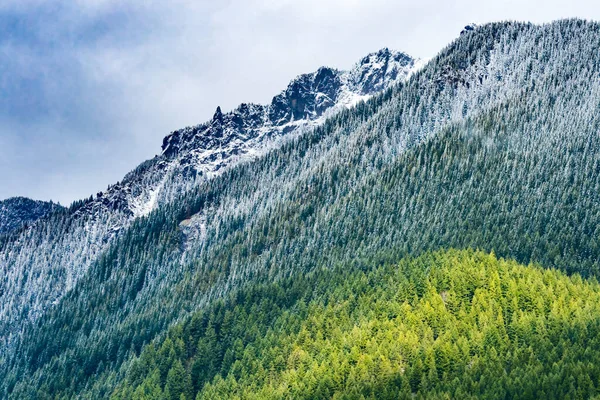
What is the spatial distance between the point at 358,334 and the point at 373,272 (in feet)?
113

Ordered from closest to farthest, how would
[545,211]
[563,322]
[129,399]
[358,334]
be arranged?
[563,322], [358,334], [129,399], [545,211]

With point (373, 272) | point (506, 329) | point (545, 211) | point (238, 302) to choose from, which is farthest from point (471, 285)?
point (238, 302)

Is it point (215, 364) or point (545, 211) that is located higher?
point (545, 211)

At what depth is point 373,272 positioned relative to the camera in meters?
172

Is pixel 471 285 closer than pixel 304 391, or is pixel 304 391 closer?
pixel 304 391

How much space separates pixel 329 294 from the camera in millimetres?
172875

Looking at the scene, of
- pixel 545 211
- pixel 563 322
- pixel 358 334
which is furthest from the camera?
pixel 545 211

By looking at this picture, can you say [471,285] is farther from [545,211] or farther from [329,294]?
[545,211]

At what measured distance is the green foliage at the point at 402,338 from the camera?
110625 millimetres

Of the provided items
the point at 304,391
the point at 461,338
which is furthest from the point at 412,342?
the point at 304,391

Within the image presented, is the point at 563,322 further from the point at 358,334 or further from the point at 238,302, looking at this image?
the point at 238,302

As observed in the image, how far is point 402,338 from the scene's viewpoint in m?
128

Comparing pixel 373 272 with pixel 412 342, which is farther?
pixel 373 272

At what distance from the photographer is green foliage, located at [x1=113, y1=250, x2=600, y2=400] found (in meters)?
111
